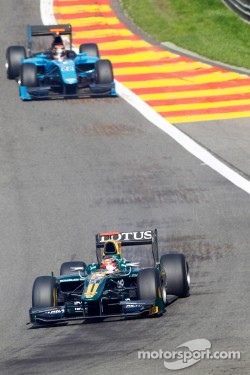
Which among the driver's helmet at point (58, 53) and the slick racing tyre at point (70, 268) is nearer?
the slick racing tyre at point (70, 268)

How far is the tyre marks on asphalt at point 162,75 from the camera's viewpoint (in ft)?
82.9

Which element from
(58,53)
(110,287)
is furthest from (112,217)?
(58,53)

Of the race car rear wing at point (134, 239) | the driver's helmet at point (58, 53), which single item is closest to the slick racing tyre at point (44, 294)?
the race car rear wing at point (134, 239)

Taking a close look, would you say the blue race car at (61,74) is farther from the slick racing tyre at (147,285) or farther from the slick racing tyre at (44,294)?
the slick racing tyre at (147,285)

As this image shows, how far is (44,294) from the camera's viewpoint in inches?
553

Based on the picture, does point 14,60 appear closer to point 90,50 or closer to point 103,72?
point 90,50

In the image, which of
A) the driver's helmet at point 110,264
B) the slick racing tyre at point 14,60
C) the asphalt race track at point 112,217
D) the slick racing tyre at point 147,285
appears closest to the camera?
the asphalt race track at point 112,217

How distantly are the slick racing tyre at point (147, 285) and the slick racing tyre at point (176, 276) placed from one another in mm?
695

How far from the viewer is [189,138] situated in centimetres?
2328

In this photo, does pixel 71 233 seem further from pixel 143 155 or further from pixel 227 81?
pixel 227 81

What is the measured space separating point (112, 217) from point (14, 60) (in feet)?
31.4

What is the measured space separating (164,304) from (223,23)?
1873cm

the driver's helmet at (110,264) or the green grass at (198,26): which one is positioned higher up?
the green grass at (198,26)

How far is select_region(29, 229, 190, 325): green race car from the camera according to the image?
45.2 feet
